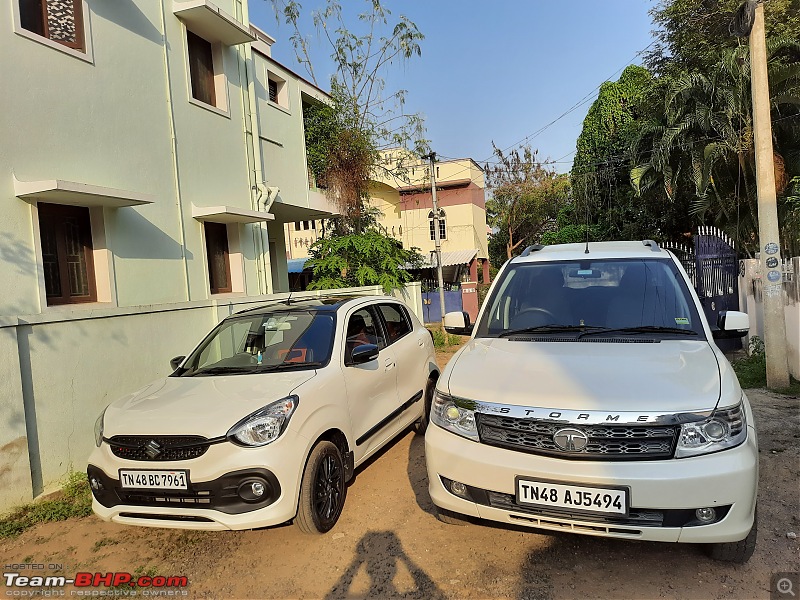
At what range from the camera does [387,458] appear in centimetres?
478

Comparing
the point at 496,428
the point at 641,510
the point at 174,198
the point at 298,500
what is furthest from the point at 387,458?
the point at 174,198

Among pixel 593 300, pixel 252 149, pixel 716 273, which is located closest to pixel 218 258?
pixel 252 149

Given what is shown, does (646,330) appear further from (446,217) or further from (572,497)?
(446,217)

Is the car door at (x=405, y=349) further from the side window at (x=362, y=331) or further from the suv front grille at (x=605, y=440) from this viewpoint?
the suv front grille at (x=605, y=440)

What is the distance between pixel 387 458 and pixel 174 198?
513 centimetres

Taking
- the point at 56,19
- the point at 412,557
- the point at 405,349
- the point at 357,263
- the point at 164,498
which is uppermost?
the point at 56,19

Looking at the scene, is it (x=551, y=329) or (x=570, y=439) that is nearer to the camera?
(x=570, y=439)

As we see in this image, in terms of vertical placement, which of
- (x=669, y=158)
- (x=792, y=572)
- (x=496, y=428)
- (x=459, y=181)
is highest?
(x=459, y=181)

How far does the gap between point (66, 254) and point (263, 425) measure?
167 inches

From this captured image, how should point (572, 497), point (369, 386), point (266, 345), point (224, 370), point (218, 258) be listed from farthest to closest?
point (218, 258)
point (266, 345)
point (369, 386)
point (224, 370)
point (572, 497)

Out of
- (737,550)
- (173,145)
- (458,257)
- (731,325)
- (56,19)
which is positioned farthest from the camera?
(458,257)

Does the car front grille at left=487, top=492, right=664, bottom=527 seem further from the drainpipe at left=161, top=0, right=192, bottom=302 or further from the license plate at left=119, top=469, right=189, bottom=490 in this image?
the drainpipe at left=161, top=0, right=192, bottom=302

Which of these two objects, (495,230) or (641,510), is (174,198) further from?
(495,230)

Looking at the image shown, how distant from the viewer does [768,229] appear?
632 centimetres
